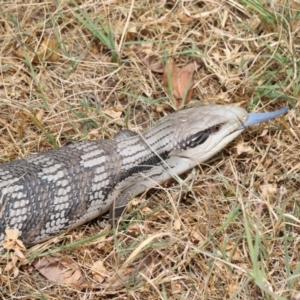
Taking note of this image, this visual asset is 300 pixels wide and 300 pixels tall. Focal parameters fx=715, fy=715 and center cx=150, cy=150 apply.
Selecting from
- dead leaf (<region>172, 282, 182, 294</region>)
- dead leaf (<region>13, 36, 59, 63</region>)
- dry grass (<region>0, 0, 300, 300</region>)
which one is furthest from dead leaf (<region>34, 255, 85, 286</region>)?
dead leaf (<region>13, 36, 59, 63</region>)

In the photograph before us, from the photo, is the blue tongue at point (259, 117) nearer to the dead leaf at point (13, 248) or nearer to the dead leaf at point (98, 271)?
the dead leaf at point (98, 271)

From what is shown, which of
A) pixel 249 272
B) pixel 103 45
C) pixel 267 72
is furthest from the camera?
pixel 103 45

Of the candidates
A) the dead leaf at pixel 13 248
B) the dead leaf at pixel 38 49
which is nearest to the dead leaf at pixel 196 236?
the dead leaf at pixel 13 248

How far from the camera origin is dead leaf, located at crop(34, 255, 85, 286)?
4.15 metres

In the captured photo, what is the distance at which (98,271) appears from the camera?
411cm

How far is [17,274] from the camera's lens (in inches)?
161

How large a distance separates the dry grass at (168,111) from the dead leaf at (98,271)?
0.15 ft

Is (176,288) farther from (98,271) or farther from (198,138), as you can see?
(198,138)

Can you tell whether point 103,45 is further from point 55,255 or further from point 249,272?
point 249,272

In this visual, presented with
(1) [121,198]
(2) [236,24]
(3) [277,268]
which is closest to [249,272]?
(3) [277,268]

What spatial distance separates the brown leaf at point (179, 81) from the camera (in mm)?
4836

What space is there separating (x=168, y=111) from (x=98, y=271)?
129cm

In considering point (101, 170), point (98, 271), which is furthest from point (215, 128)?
point (98, 271)

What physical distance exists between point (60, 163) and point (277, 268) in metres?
1.40
